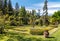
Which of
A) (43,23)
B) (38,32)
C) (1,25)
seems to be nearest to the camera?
(38,32)

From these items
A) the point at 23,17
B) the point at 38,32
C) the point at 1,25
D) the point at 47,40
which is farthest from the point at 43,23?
the point at 47,40

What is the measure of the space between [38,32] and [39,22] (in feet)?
90.2

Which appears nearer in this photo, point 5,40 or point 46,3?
point 5,40

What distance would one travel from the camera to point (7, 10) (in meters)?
61.0

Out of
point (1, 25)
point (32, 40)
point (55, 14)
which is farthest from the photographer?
point (55, 14)

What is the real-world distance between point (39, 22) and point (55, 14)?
14423mm

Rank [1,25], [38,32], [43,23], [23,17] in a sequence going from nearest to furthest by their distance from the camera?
[38,32] < [1,25] < [43,23] < [23,17]

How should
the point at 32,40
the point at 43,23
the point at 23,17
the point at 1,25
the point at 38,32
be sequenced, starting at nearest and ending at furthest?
the point at 32,40, the point at 38,32, the point at 1,25, the point at 43,23, the point at 23,17

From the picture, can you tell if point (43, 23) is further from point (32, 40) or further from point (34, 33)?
point (32, 40)

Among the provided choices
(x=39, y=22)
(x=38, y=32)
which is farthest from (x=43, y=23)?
(x=38, y=32)

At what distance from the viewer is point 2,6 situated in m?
62.1

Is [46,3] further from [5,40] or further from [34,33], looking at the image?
[5,40]

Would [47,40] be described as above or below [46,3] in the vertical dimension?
below

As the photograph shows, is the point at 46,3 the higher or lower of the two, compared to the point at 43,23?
higher
